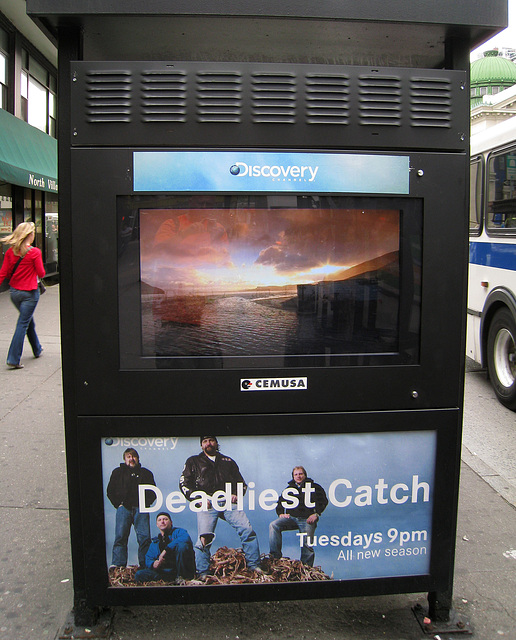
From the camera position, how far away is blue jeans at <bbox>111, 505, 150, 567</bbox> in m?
2.62

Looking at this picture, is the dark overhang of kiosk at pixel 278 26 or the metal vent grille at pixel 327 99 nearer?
the dark overhang of kiosk at pixel 278 26

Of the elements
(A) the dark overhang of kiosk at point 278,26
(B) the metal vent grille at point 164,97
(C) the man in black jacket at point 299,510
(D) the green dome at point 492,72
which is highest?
(D) the green dome at point 492,72

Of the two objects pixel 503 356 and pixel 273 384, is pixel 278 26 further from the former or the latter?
pixel 503 356

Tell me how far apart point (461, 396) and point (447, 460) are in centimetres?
29

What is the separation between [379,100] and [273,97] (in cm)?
42

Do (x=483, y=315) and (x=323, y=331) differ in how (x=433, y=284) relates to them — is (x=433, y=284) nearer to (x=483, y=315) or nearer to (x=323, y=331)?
(x=323, y=331)

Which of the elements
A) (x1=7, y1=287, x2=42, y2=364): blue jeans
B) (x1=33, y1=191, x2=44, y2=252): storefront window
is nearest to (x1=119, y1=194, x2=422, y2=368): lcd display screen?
(x1=7, y1=287, x2=42, y2=364): blue jeans

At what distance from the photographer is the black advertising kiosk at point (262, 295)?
2.40 m

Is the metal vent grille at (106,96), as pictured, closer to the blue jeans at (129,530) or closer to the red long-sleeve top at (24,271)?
the blue jeans at (129,530)

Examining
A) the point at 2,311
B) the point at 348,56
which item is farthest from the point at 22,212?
the point at 348,56

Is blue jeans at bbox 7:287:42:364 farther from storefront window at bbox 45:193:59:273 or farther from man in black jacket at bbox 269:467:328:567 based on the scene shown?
storefront window at bbox 45:193:59:273

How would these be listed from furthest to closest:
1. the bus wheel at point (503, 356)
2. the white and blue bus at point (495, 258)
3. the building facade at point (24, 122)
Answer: the building facade at point (24, 122)
the white and blue bus at point (495, 258)
the bus wheel at point (503, 356)

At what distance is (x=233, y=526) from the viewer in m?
2.64

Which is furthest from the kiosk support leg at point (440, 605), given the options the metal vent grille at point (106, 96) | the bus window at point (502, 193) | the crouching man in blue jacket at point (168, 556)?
the bus window at point (502, 193)
